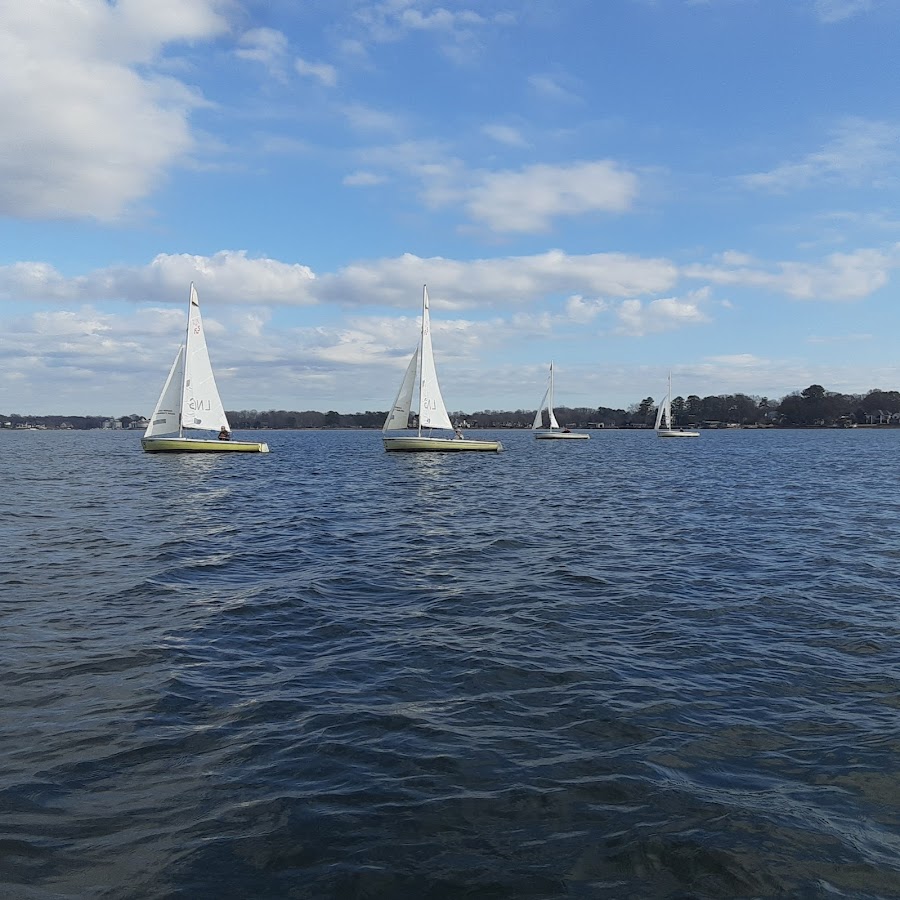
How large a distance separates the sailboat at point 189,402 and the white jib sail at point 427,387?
19278 millimetres

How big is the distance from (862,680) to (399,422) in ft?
188

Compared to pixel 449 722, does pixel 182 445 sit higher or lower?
higher

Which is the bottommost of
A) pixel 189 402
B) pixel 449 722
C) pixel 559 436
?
pixel 449 722

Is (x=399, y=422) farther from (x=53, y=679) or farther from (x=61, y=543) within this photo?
(x=53, y=679)

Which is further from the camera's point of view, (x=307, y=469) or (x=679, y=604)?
(x=307, y=469)

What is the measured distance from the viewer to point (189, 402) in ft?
209

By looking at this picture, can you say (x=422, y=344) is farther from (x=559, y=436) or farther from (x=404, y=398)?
(x=559, y=436)

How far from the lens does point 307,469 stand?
61.6m

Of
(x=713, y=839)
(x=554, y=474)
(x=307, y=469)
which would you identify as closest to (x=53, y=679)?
(x=713, y=839)

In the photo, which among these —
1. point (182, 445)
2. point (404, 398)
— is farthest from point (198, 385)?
point (404, 398)

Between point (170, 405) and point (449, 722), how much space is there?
60.3 meters

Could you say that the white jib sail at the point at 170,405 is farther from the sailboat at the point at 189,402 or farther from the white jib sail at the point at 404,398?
the white jib sail at the point at 404,398

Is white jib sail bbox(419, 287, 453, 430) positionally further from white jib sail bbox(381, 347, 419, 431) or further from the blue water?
the blue water

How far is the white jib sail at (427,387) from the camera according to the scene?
64625 millimetres
